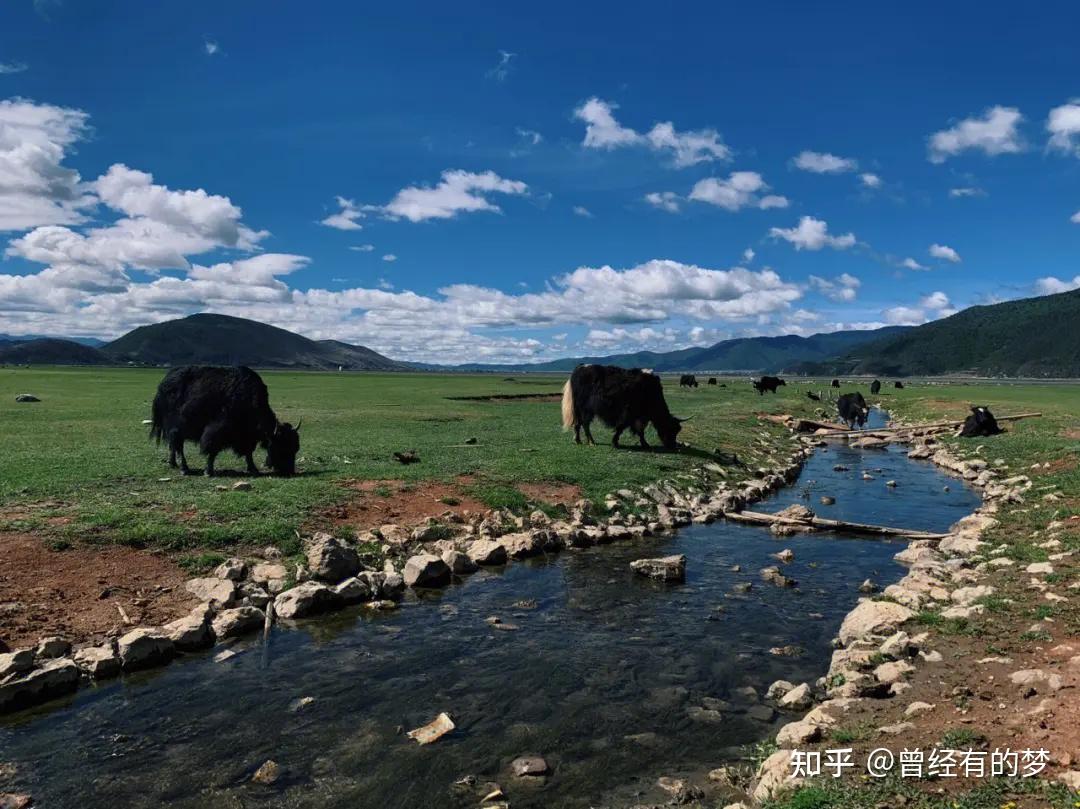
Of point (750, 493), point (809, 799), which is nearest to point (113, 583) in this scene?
point (809, 799)

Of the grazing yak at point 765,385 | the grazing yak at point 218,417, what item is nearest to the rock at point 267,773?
the grazing yak at point 218,417

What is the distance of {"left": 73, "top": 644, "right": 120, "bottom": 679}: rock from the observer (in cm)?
838

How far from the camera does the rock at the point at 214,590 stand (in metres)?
10.5

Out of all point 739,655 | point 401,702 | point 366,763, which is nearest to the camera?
point 366,763

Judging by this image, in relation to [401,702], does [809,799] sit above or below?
above

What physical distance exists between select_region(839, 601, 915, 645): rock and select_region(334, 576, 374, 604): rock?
7.68m

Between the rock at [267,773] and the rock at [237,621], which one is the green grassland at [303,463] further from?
the rock at [267,773]

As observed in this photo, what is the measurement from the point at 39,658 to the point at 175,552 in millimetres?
3683

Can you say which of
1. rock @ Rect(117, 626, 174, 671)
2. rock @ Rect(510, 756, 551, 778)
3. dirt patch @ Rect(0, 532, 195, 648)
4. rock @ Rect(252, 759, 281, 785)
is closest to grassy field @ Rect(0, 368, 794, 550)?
dirt patch @ Rect(0, 532, 195, 648)

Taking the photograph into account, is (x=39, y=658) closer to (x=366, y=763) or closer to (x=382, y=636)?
(x=382, y=636)

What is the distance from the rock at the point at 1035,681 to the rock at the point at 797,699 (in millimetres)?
2082

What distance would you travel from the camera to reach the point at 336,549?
1200 cm

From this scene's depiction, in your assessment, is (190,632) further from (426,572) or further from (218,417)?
(218,417)

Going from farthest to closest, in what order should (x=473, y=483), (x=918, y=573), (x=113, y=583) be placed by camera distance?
1. (x=473, y=483)
2. (x=918, y=573)
3. (x=113, y=583)
